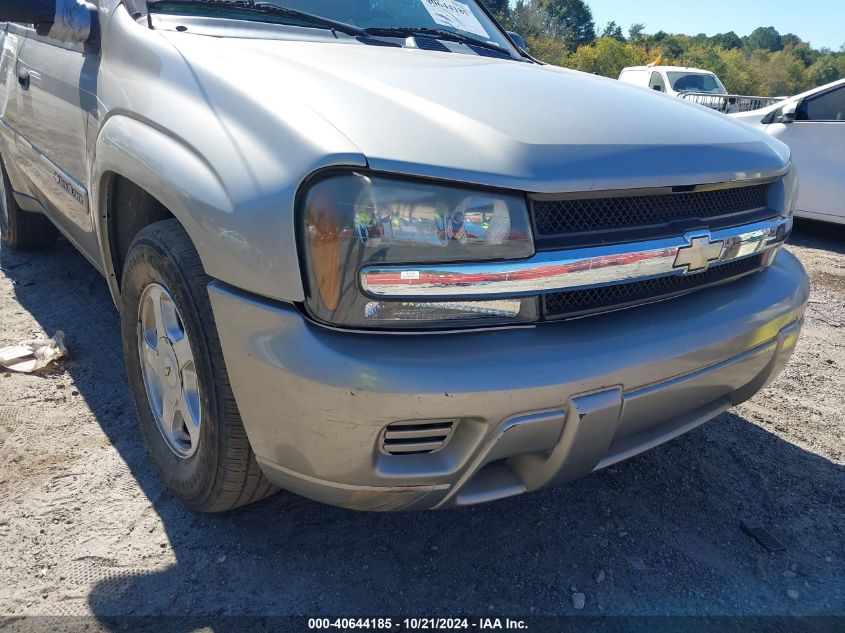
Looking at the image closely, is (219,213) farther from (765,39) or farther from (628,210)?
(765,39)

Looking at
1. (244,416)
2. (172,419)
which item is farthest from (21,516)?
(244,416)

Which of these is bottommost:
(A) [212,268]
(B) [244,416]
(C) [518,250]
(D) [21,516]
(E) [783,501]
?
(D) [21,516]

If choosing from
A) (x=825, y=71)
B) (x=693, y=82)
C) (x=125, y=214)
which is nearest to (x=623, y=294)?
(x=125, y=214)

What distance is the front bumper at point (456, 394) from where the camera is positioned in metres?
1.46

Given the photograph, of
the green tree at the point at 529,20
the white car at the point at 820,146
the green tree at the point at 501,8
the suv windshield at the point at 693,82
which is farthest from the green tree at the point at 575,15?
the white car at the point at 820,146

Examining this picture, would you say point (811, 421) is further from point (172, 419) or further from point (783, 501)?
point (172, 419)

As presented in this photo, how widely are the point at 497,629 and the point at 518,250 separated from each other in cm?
102

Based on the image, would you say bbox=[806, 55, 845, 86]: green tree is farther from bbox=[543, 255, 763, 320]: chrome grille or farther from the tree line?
bbox=[543, 255, 763, 320]: chrome grille

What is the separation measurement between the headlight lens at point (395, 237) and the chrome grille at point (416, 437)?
0.23 meters

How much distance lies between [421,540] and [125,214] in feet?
4.78

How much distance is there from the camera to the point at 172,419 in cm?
214

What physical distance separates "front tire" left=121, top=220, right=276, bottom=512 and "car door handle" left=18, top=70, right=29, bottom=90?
149cm

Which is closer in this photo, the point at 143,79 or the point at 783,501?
the point at 143,79

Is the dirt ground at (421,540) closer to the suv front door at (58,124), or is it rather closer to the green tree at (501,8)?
the suv front door at (58,124)
